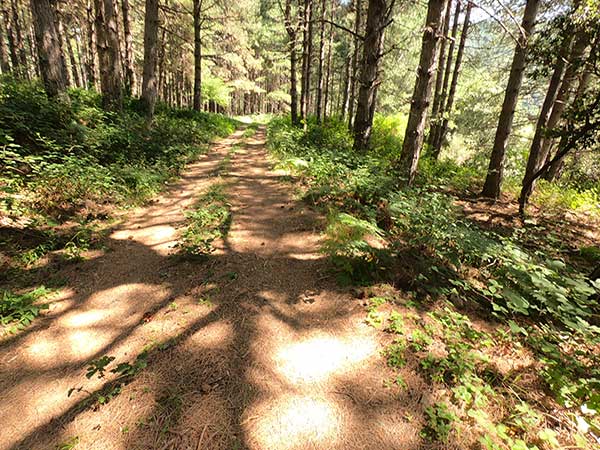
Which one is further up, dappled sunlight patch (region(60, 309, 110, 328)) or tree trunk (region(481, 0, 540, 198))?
tree trunk (region(481, 0, 540, 198))

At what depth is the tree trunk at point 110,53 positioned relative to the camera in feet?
33.1

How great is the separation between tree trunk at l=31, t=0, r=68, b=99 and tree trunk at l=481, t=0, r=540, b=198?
39.7ft

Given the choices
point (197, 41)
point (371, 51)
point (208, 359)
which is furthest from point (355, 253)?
point (197, 41)

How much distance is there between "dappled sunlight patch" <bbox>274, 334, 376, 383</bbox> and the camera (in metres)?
2.59

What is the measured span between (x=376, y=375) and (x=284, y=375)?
83cm

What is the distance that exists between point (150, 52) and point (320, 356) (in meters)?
12.4

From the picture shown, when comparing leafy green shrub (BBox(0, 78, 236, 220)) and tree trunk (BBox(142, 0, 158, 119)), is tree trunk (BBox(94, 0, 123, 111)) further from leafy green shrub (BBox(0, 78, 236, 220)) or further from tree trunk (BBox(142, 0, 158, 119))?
tree trunk (BBox(142, 0, 158, 119))

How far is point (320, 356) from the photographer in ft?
9.09

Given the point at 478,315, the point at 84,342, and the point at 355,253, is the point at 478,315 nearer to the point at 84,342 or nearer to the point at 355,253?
the point at 355,253

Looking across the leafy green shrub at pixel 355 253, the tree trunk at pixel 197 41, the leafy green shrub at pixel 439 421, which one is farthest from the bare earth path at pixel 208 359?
the tree trunk at pixel 197 41

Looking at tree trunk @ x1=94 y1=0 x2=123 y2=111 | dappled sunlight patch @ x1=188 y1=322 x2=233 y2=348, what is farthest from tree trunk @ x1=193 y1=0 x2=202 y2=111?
dappled sunlight patch @ x1=188 y1=322 x2=233 y2=348

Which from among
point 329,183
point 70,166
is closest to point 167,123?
point 70,166

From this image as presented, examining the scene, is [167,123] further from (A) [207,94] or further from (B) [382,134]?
(A) [207,94]

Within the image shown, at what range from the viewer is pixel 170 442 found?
6.68 feet
